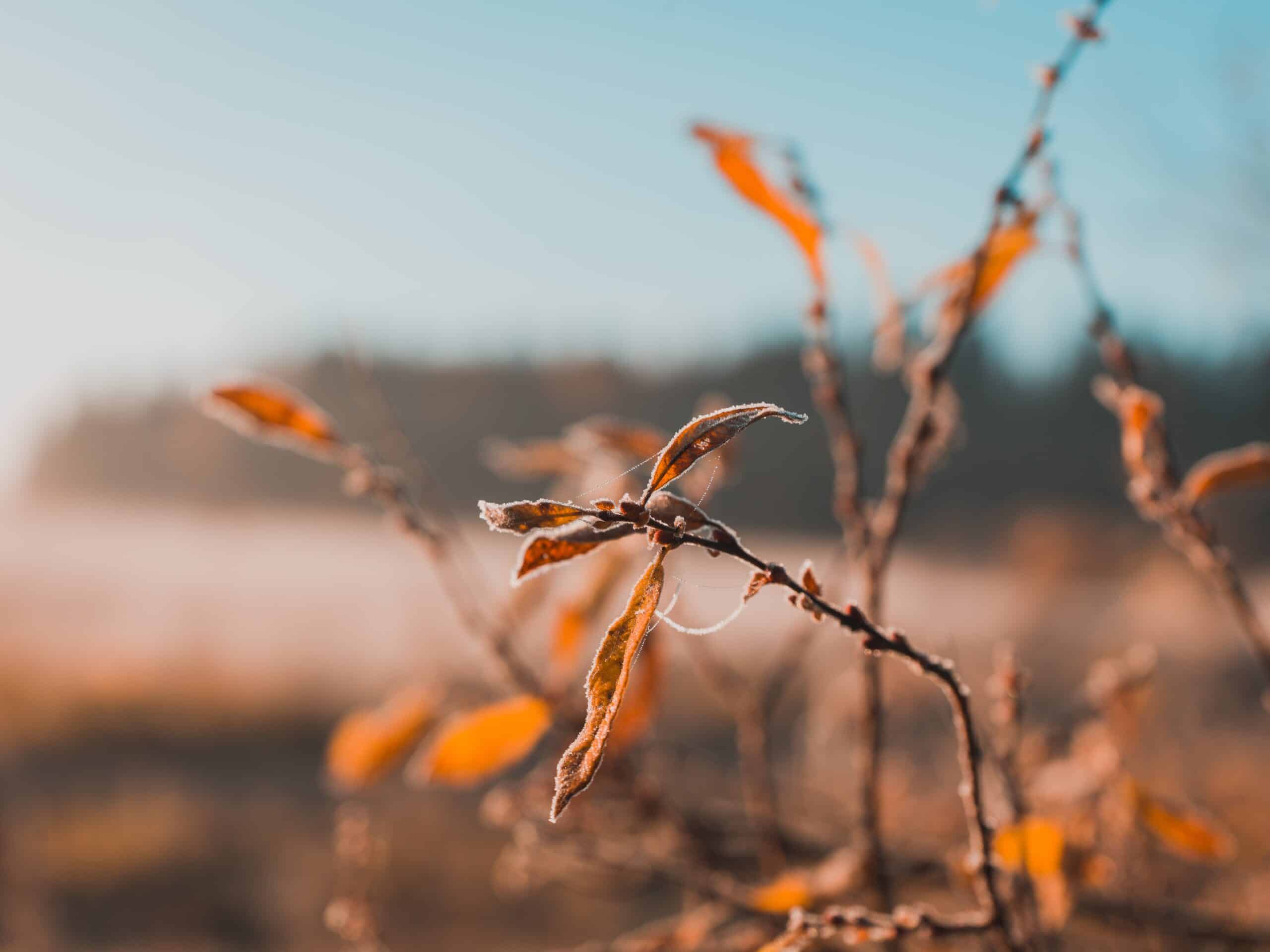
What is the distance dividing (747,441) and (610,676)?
11.8 metres

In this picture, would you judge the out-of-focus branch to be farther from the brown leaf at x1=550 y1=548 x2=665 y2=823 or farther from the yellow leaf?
the brown leaf at x1=550 y1=548 x2=665 y2=823

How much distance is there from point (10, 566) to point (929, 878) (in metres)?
12.4

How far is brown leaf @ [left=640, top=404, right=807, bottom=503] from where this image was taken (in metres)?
0.24

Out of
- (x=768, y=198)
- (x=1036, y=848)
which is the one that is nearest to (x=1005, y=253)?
(x=768, y=198)

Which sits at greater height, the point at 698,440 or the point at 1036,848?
the point at 698,440

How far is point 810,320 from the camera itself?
461mm

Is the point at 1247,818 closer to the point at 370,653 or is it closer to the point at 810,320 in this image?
the point at 810,320

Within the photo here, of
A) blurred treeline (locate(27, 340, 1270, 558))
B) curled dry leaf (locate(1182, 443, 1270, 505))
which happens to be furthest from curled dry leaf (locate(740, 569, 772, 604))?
blurred treeline (locate(27, 340, 1270, 558))

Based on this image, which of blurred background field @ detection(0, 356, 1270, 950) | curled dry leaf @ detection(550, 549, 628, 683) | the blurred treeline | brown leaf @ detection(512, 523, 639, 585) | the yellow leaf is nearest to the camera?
brown leaf @ detection(512, 523, 639, 585)

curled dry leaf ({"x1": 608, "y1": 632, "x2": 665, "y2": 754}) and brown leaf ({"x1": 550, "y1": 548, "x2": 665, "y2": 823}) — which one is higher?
brown leaf ({"x1": 550, "y1": 548, "x2": 665, "y2": 823})

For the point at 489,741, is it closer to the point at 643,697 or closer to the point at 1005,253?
the point at 643,697

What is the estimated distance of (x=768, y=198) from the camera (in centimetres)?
45

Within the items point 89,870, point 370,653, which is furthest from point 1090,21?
point 370,653

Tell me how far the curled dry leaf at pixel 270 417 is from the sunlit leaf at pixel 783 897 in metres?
0.30
